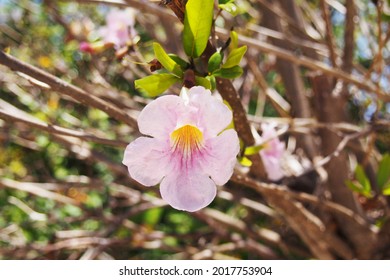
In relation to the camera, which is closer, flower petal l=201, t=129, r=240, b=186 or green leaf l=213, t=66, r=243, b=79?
flower petal l=201, t=129, r=240, b=186

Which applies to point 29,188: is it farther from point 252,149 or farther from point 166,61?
point 166,61

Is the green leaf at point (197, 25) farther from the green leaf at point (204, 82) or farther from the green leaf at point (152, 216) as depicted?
the green leaf at point (152, 216)

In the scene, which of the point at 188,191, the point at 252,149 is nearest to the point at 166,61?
the point at 188,191

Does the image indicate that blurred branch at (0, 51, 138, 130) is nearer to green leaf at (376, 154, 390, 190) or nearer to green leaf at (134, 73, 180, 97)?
green leaf at (134, 73, 180, 97)

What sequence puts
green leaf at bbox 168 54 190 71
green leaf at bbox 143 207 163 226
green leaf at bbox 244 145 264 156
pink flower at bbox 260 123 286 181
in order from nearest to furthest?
1. green leaf at bbox 168 54 190 71
2. green leaf at bbox 244 145 264 156
3. pink flower at bbox 260 123 286 181
4. green leaf at bbox 143 207 163 226

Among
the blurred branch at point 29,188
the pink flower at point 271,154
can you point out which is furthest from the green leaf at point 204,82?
the blurred branch at point 29,188

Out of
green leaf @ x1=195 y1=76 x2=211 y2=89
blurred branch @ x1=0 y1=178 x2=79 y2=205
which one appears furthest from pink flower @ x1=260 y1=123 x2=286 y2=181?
blurred branch @ x1=0 y1=178 x2=79 y2=205
